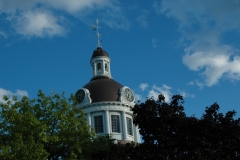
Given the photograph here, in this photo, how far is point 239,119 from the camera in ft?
88.2

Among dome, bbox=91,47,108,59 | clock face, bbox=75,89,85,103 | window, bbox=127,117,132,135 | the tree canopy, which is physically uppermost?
dome, bbox=91,47,108,59

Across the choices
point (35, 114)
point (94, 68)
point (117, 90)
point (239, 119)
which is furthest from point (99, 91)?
point (239, 119)

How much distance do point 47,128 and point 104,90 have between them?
32.6m

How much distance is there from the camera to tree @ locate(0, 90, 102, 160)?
27.0 metres

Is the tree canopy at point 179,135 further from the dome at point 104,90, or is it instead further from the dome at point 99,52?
the dome at point 99,52

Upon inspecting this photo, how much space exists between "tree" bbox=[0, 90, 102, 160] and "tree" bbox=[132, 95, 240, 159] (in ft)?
12.9

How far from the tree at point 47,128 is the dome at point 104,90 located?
29079 millimetres

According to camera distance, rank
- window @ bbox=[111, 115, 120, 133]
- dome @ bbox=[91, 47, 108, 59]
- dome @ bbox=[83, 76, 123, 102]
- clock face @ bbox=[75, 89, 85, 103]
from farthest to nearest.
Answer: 1. dome @ bbox=[91, 47, 108, 59]
2. clock face @ bbox=[75, 89, 85, 103]
3. dome @ bbox=[83, 76, 123, 102]
4. window @ bbox=[111, 115, 120, 133]

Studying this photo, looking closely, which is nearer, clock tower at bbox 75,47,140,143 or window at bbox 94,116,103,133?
window at bbox 94,116,103,133

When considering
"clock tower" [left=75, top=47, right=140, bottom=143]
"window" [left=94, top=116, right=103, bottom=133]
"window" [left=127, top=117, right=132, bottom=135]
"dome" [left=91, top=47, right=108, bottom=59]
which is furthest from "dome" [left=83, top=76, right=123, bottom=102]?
"dome" [left=91, top=47, right=108, bottom=59]

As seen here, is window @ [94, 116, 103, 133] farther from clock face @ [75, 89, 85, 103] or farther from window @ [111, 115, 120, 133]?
clock face @ [75, 89, 85, 103]

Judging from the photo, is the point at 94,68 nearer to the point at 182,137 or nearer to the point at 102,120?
the point at 102,120

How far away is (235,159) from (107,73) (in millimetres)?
40464

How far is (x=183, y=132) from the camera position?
88.3ft
